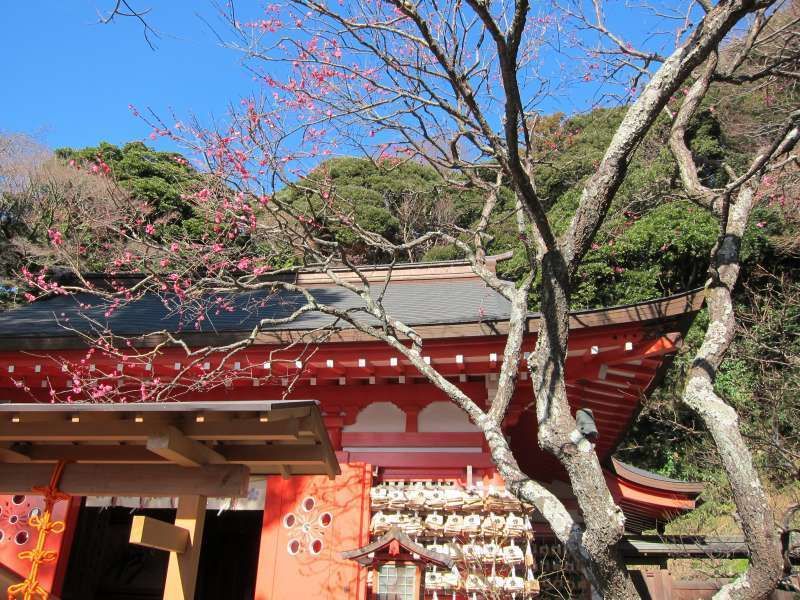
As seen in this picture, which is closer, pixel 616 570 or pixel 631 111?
pixel 616 570

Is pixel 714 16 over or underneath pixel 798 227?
underneath

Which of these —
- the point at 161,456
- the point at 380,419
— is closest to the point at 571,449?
the point at 161,456

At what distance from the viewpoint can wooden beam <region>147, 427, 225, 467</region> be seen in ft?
9.77

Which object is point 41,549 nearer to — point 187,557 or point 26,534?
point 187,557

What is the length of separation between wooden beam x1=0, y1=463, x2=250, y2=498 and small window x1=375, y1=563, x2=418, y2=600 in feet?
4.60

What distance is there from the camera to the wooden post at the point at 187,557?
9.93 feet

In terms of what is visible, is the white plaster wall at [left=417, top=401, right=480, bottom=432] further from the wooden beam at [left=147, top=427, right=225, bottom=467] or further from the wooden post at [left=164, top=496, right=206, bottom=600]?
the wooden post at [left=164, top=496, right=206, bottom=600]

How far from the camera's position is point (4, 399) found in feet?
18.6

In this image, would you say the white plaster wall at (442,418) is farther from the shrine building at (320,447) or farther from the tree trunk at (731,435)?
the tree trunk at (731,435)

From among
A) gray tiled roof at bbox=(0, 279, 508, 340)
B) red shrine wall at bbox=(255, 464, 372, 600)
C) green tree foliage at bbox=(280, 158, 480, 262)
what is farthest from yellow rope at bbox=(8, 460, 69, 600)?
green tree foliage at bbox=(280, 158, 480, 262)

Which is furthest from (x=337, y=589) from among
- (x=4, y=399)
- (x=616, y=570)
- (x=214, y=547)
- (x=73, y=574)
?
(x=214, y=547)

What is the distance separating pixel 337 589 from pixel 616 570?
2650mm

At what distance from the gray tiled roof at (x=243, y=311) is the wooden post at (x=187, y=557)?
229 centimetres

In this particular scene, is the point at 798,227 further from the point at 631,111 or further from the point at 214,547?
the point at 214,547
